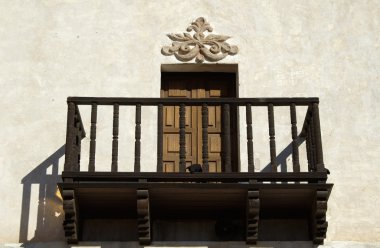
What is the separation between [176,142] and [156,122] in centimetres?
37

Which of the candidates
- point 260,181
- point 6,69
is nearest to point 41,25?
point 6,69

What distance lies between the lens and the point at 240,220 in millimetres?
12195

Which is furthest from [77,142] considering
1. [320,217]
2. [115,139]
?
[320,217]

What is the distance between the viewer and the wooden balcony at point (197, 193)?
459 inches

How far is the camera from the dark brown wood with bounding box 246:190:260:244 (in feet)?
38.3

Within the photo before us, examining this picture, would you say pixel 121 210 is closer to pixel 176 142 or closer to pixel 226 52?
pixel 176 142

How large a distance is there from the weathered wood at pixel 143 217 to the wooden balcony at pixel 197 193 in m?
0.01

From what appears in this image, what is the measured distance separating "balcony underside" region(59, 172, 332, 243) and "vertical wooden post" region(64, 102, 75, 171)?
6.1 inches

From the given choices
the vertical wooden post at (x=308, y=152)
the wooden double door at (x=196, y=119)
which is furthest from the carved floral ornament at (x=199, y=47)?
the vertical wooden post at (x=308, y=152)

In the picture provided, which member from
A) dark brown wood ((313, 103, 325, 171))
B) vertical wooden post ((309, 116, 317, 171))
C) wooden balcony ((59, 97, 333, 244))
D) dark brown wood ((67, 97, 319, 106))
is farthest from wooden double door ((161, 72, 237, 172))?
dark brown wood ((313, 103, 325, 171))

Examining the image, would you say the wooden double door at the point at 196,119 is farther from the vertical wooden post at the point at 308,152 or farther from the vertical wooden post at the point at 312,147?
the vertical wooden post at the point at 312,147

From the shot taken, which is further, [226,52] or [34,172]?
[226,52]

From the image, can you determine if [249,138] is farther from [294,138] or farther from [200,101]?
[200,101]

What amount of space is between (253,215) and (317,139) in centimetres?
110
